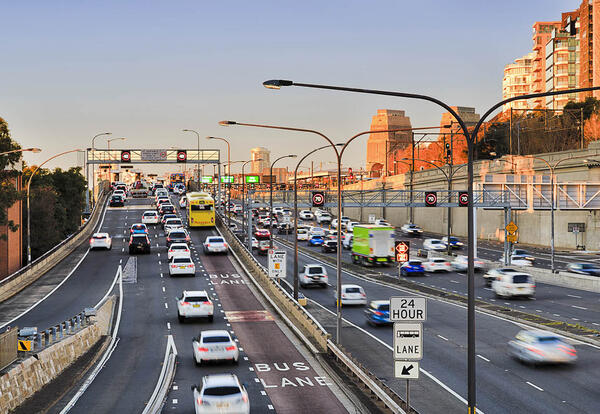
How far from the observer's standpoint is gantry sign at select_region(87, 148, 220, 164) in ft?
323

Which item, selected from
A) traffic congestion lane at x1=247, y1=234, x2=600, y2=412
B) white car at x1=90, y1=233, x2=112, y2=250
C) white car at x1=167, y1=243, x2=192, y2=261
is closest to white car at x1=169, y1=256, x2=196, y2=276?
white car at x1=167, y1=243, x2=192, y2=261

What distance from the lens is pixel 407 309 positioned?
1648cm

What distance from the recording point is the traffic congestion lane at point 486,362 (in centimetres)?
2183

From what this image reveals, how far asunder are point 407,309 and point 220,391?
231 inches

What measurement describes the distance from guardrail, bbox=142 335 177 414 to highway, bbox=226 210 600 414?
7.53 meters

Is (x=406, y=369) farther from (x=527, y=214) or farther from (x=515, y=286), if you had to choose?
(x=527, y=214)

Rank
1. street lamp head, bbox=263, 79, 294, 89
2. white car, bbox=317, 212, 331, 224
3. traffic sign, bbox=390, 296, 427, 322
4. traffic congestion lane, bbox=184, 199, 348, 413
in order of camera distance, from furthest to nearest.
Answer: white car, bbox=317, 212, 331, 224 → traffic congestion lane, bbox=184, 199, 348, 413 → street lamp head, bbox=263, 79, 294, 89 → traffic sign, bbox=390, 296, 427, 322

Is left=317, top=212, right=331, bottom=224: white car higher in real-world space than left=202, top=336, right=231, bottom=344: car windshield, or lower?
higher

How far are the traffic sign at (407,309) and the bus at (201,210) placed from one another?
63.1m

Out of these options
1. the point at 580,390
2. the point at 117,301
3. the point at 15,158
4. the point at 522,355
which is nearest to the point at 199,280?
the point at 117,301

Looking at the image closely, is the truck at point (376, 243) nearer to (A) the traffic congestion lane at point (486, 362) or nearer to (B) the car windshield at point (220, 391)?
(A) the traffic congestion lane at point (486, 362)

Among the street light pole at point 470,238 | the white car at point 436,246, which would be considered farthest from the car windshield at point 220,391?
the white car at point 436,246

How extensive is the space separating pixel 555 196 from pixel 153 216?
4757 centimetres

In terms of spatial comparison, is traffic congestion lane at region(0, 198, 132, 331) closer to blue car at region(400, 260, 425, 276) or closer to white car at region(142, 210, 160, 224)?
white car at region(142, 210, 160, 224)
